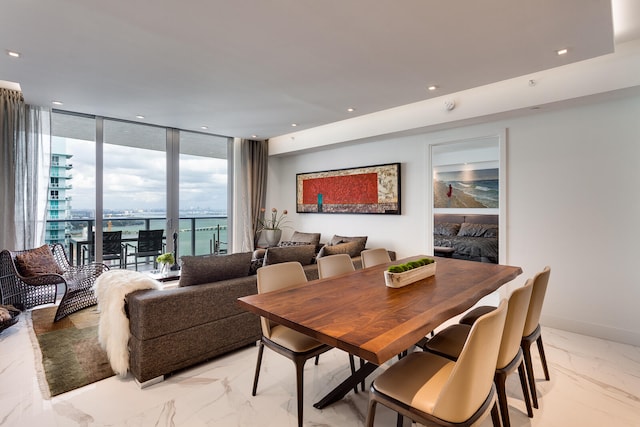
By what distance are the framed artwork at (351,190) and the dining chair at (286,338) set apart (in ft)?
9.41

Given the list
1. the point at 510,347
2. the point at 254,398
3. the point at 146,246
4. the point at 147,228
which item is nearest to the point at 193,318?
the point at 254,398

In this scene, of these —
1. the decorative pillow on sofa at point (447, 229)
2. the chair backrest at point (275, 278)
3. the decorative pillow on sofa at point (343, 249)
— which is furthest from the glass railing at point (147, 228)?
the decorative pillow on sofa at point (447, 229)

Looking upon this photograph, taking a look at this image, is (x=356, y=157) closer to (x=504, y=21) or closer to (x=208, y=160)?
(x=208, y=160)

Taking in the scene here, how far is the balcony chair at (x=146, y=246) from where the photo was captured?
5113 mm

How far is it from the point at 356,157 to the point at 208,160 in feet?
9.11

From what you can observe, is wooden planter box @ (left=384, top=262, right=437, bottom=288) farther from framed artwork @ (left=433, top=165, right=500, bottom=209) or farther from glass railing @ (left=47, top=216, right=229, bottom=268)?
framed artwork @ (left=433, top=165, right=500, bottom=209)

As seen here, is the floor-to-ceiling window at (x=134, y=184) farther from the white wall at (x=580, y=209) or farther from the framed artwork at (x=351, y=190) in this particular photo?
the white wall at (x=580, y=209)

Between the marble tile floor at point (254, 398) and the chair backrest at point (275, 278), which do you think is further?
the chair backrest at point (275, 278)

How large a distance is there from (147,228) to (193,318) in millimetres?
3445

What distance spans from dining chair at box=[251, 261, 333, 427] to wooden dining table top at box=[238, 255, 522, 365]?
25cm

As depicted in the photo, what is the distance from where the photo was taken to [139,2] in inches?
77.3

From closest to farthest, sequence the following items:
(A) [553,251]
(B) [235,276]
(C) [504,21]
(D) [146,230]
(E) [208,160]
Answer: (C) [504,21] < (B) [235,276] < (A) [553,251] < (D) [146,230] < (E) [208,160]

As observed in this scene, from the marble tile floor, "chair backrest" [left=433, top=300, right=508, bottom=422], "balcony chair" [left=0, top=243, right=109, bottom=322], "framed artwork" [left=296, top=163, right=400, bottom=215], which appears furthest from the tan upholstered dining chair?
"balcony chair" [left=0, top=243, right=109, bottom=322]

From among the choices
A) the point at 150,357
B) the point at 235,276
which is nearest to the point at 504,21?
the point at 235,276
